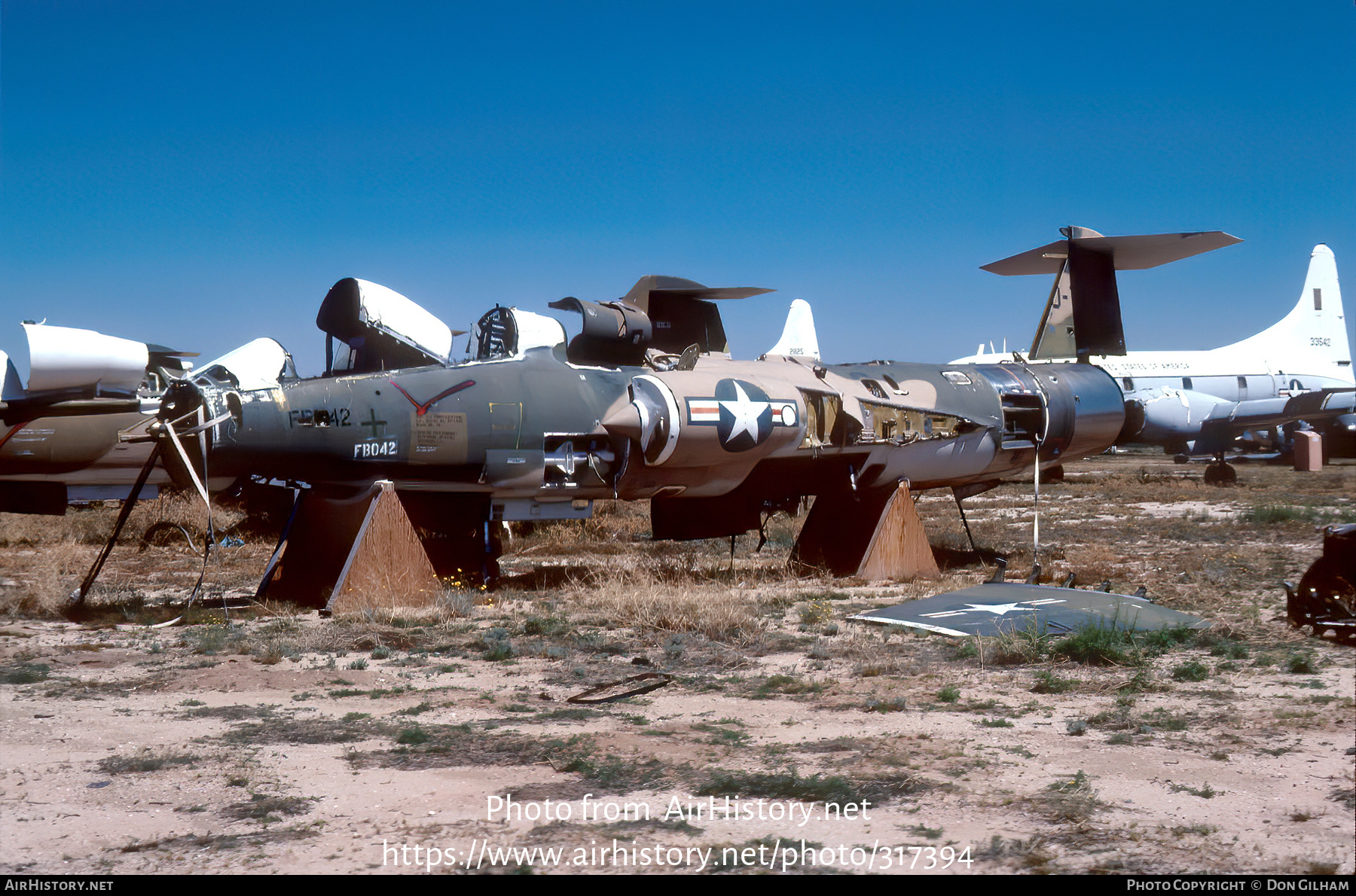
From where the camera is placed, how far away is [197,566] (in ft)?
50.6

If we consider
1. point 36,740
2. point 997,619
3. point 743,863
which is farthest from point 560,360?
point 743,863

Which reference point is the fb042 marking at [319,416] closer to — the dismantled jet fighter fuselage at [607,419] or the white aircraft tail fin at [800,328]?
the dismantled jet fighter fuselage at [607,419]

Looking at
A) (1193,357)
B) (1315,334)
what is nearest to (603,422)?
(1193,357)

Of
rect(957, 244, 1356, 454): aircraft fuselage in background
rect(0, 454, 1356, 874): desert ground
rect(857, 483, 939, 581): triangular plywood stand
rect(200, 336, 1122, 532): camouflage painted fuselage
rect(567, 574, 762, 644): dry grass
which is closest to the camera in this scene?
rect(0, 454, 1356, 874): desert ground

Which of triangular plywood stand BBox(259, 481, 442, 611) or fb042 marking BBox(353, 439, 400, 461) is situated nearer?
triangular plywood stand BBox(259, 481, 442, 611)

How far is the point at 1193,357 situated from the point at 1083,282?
92.9ft

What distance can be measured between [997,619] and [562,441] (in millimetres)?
5009

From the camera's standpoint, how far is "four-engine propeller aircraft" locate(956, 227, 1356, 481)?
16062mm

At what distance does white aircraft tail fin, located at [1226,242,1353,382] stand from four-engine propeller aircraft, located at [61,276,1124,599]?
33.2 meters

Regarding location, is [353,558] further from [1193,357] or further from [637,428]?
[1193,357]

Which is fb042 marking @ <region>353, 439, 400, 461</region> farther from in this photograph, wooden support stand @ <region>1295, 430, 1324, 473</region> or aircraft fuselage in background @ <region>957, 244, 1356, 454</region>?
wooden support stand @ <region>1295, 430, 1324, 473</region>

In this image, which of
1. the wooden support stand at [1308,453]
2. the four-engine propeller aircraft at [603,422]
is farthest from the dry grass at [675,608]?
the wooden support stand at [1308,453]

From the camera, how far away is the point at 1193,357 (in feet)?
134

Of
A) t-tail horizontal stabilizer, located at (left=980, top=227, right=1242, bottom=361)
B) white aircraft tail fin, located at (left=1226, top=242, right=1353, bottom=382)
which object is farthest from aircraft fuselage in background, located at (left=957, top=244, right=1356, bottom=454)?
t-tail horizontal stabilizer, located at (left=980, top=227, right=1242, bottom=361)
